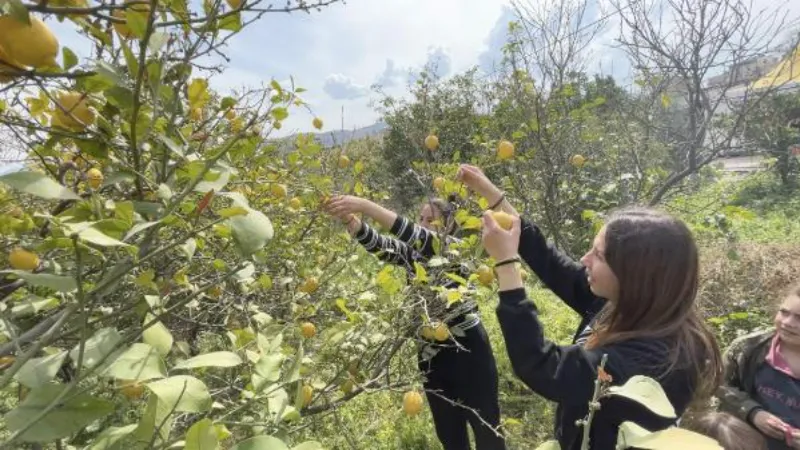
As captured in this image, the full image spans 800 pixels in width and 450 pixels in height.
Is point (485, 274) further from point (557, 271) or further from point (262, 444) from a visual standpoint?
point (262, 444)

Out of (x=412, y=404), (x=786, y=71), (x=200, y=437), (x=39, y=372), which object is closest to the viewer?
(x=200, y=437)

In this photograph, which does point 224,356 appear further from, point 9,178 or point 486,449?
point 486,449

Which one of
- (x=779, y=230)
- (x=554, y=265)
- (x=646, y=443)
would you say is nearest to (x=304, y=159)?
(x=554, y=265)

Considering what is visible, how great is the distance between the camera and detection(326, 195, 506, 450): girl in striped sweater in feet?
6.29

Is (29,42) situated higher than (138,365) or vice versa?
(29,42)

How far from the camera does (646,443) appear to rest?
38 centimetres

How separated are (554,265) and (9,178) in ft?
5.13

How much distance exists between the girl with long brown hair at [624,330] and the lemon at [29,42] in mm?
923

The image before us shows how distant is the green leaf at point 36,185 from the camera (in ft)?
1.38

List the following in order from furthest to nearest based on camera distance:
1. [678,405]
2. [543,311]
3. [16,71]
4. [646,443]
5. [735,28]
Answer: [543,311], [735,28], [678,405], [16,71], [646,443]

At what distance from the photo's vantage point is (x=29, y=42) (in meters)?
0.53

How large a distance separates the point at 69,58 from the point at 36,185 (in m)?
0.20

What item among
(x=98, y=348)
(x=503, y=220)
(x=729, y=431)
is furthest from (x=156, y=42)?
(x=729, y=431)

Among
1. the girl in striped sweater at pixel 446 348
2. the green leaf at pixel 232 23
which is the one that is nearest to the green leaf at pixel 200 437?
the green leaf at pixel 232 23
